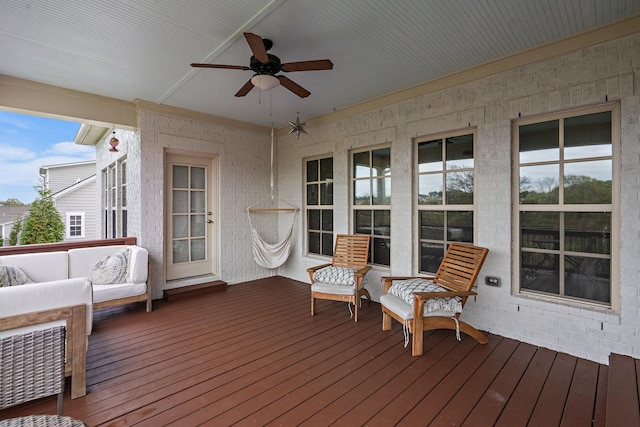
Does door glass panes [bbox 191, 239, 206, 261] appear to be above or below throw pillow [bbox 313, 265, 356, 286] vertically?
above

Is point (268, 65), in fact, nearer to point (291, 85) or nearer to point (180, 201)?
point (291, 85)

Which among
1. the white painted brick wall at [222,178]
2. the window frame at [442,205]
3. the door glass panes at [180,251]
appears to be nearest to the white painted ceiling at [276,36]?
the window frame at [442,205]

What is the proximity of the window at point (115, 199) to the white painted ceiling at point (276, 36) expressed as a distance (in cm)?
205

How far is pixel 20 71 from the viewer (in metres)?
3.23

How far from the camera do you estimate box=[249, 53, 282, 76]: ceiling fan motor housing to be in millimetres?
2507

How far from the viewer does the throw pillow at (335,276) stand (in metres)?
3.52

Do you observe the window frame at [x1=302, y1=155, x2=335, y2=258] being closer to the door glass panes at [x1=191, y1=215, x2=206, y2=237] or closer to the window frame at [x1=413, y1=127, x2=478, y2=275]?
the window frame at [x1=413, y1=127, x2=478, y2=275]

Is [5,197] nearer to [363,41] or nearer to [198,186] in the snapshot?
[198,186]

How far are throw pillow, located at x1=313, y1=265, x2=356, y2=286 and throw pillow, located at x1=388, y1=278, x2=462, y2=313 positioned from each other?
546mm

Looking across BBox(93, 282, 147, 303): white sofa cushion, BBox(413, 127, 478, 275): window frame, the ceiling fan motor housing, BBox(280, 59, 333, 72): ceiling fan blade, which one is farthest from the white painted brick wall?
BBox(413, 127, 478, 275): window frame

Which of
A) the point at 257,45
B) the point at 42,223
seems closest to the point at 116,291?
the point at 257,45

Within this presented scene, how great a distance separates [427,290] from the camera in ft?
9.43

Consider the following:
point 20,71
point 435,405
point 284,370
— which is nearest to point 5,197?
point 20,71

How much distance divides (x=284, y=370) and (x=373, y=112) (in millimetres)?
3462
